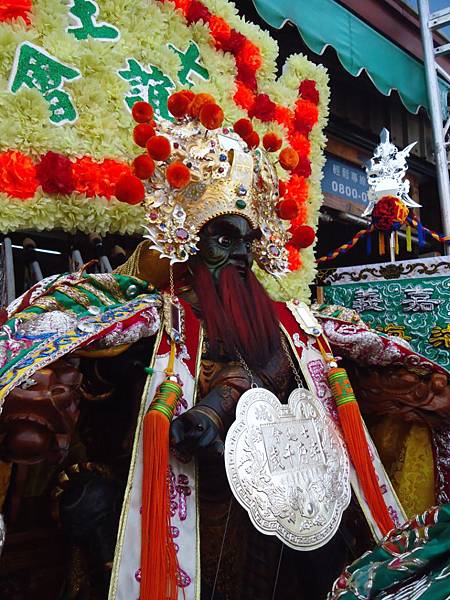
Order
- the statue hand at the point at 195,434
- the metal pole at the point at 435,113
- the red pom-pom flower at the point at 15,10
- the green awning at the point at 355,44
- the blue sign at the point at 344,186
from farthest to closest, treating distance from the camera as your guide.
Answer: the blue sign at the point at 344,186 → the metal pole at the point at 435,113 → the green awning at the point at 355,44 → the red pom-pom flower at the point at 15,10 → the statue hand at the point at 195,434

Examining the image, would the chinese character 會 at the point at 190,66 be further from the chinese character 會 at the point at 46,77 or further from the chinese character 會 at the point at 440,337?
the chinese character 會 at the point at 440,337

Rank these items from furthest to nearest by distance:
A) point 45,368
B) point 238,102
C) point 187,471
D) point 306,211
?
point 306,211 → point 238,102 → point 187,471 → point 45,368

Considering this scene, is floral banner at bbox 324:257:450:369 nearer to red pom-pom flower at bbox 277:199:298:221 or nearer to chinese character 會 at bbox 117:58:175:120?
red pom-pom flower at bbox 277:199:298:221

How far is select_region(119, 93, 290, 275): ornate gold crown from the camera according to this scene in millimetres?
2027

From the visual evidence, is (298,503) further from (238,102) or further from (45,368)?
(238,102)

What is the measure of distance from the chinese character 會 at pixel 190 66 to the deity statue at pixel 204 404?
775 mm

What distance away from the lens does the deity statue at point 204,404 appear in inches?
64.4

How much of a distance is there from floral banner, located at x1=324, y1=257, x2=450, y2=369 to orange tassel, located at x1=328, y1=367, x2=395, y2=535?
0.92 meters

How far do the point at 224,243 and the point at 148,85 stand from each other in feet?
3.17

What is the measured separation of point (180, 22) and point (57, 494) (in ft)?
6.80

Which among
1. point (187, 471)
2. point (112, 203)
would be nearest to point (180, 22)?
point (112, 203)

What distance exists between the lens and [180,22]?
2.79 m

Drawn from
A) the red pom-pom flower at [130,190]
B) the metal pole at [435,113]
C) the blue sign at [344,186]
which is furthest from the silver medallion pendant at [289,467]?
the blue sign at [344,186]


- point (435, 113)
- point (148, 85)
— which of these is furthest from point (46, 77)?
point (435, 113)
